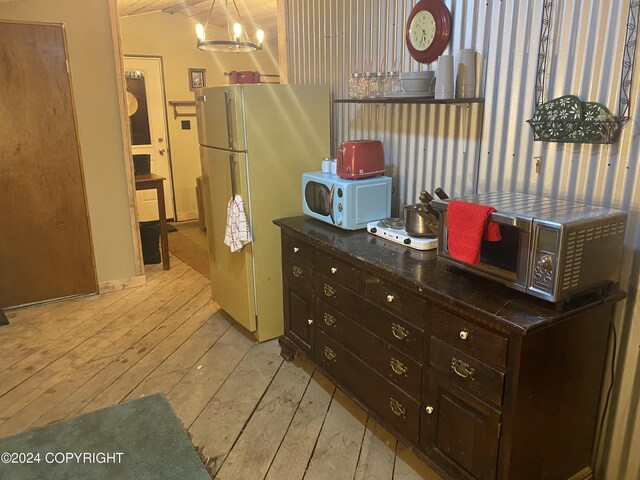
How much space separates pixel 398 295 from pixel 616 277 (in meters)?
0.77

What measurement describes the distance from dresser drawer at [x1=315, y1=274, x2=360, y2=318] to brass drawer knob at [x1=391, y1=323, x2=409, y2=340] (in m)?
0.26

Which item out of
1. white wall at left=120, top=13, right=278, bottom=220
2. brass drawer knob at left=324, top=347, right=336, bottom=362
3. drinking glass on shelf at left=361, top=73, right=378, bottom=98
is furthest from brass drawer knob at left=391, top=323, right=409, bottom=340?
white wall at left=120, top=13, right=278, bottom=220

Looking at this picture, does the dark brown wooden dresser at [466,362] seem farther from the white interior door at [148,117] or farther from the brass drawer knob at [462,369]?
the white interior door at [148,117]

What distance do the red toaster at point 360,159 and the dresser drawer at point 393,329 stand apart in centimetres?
75

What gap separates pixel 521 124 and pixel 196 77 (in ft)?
16.9

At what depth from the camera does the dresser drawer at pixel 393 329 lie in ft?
6.48

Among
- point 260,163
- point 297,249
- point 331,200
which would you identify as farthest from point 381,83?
point 297,249

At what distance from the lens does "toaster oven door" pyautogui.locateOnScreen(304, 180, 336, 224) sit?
8.82ft

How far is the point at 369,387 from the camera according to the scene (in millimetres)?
2316

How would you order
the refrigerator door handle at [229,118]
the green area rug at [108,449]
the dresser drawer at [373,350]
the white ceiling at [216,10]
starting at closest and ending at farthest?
the dresser drawer at [373,350]
the green area rug at [108,449]
the refrigerator door handle at [229,118]
the white ceiling at [216,10]

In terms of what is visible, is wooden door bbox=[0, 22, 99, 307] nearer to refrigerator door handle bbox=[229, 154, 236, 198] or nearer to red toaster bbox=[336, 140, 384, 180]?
refrigerator door handle bbox=[229, 154, 236, 198]

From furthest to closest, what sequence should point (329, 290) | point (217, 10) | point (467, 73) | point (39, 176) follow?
1. point (217, 10)
2. point (39, 176)
3. point (329, 290)
4. point (467, 73)

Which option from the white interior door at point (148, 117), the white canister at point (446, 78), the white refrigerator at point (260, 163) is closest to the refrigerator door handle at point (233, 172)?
the white refrigerator at point (260, 163)

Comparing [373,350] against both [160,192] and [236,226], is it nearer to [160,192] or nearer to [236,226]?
[236,226]
